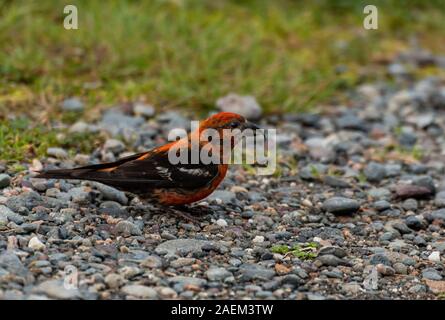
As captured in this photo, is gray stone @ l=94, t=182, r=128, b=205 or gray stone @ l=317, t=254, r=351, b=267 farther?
gray stone @ l=94, t=182, r=128, b=205

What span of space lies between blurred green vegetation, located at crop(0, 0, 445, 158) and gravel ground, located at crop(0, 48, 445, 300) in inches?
13.3

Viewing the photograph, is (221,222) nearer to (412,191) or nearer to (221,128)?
(221,128)

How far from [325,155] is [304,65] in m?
2.19

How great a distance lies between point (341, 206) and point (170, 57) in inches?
136

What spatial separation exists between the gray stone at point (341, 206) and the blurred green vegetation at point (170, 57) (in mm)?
2443

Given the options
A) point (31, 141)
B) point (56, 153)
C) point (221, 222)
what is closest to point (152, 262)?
point (221, 222)

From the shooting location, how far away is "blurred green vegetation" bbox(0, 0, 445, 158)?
8305 mm

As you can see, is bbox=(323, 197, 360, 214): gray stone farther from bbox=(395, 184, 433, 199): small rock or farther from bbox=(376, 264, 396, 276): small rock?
bbox=(376, 264, 396, 276): small rock

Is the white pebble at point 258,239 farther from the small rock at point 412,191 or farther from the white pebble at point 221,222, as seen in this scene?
the small rock at point 412,191

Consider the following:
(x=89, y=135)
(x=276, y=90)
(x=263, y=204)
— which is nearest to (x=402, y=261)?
(x=263, y=204)

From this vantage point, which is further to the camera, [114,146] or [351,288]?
[114,146]

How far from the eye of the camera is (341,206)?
6.36 metres

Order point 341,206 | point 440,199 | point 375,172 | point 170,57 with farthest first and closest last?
point 170,57 → point 375,172 → point 440,199 → point 341,206

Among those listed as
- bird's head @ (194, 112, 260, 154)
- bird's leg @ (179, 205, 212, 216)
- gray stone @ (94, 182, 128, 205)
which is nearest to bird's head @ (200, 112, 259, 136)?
Result: bird's head @ (194, 112, 260, 154)
